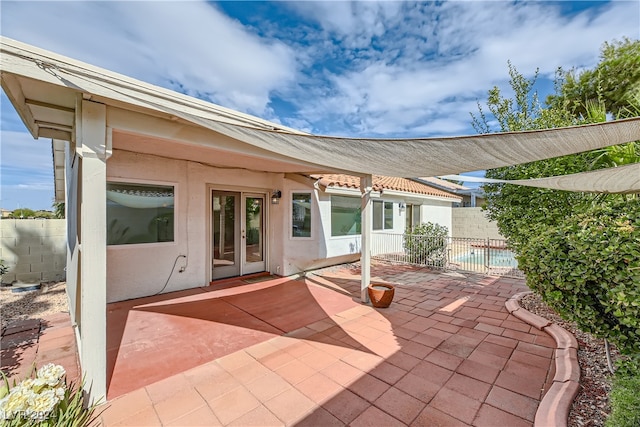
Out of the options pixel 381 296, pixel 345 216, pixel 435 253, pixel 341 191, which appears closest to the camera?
pixel 381 296

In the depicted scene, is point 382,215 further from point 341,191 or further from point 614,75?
point 614,75

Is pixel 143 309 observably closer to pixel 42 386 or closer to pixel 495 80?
pixel 42 386

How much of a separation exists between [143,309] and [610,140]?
772 centimetres

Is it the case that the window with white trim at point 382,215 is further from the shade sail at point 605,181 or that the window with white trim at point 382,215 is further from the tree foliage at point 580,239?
the shade sail at point 605,181

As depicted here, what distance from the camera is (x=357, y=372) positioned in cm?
354

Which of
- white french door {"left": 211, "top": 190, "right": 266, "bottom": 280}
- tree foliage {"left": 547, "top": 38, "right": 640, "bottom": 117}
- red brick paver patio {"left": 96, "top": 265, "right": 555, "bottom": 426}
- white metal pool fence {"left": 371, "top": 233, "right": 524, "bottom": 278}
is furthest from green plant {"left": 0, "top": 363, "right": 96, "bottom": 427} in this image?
tree foliage {"left": 547, "top": 38, "right": 640, "bottom": 117}

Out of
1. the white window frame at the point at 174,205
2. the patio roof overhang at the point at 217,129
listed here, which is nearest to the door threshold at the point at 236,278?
the white window frame at the point at 174,205

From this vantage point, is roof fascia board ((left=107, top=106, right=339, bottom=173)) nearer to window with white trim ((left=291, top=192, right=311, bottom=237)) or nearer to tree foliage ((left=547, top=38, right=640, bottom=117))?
window with white trim ((left=291, top=192, right=311, bottom=237))

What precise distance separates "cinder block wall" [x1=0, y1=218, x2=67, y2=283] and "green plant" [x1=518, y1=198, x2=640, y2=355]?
1191 centimetres

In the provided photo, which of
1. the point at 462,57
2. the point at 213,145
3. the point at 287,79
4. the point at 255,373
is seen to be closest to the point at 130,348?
the point at 255,373

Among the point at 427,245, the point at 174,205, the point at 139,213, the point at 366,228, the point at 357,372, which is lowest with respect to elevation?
the point at 357,372

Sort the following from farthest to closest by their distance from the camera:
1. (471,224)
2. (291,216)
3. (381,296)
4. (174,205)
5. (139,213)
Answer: (471,224), (291,216), (174,205), (139,213), (381,296)

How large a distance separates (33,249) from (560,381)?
1229 cm

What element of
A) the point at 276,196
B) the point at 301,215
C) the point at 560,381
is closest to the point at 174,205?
the point at 276,196
